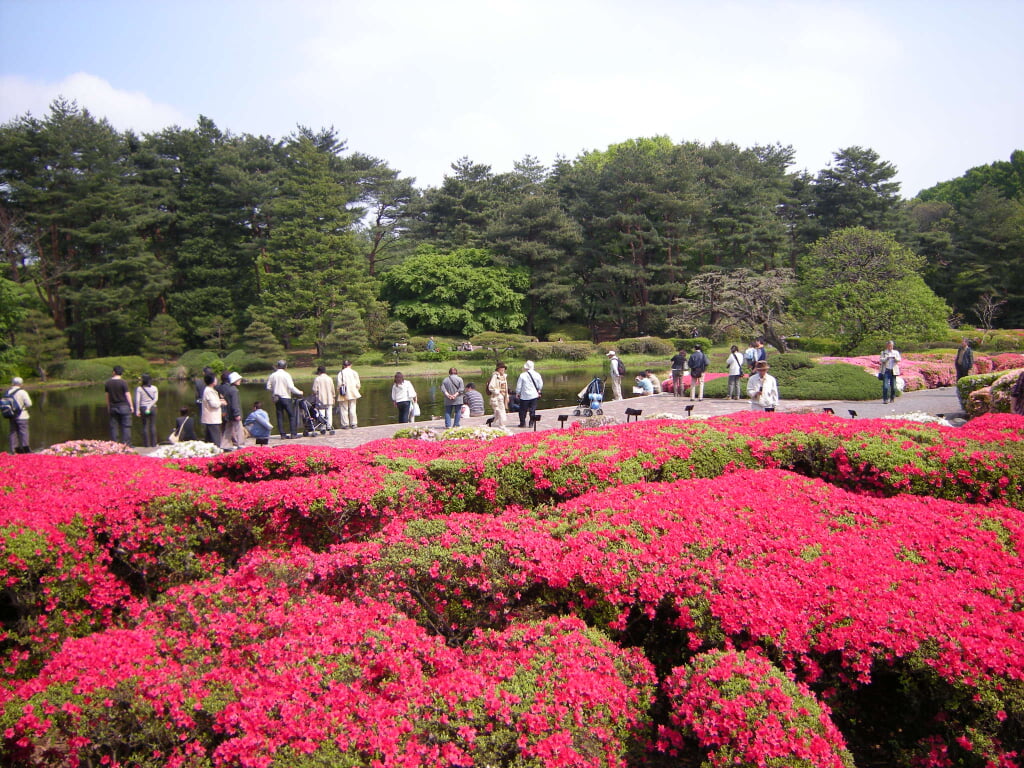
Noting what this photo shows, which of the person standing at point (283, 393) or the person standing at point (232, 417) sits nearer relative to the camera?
the person standing at point (232, 417)

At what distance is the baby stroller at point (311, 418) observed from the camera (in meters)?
13.7

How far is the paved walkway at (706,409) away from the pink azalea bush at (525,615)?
7.28 m

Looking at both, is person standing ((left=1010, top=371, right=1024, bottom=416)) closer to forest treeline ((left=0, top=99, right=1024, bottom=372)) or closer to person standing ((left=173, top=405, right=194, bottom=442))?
person standing ((left=173, top=405, right=194, bottom=442))

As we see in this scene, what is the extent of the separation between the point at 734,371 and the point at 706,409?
78.0 inches

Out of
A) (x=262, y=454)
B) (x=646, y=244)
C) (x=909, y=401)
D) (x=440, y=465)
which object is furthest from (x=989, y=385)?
(x=646, y=244)

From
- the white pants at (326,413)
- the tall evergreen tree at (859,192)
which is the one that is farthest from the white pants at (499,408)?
the tall evergreen tree at (859,192)

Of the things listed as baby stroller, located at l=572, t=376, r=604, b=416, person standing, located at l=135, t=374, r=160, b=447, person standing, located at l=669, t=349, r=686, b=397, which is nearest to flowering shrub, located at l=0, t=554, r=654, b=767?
person standing, located at l=135, t=374, r=160, b=447

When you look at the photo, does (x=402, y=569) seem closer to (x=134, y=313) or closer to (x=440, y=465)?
(x=440, y=465)

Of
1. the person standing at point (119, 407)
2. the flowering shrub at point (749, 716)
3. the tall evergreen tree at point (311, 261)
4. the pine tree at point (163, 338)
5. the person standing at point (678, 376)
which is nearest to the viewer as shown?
the flowering shrub at point (749, 716)

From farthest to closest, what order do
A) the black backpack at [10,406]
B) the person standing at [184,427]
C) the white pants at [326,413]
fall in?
the white pants at [326,413] → the person standing at [184,427] → the black backpack at [10,406]

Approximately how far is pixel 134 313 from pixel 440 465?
4228 cm

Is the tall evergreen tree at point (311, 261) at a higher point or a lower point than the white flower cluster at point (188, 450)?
higher

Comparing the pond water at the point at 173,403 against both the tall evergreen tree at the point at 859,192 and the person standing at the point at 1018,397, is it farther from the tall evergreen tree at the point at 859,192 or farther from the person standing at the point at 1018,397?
the tall evergreen tree at the point at 859,192

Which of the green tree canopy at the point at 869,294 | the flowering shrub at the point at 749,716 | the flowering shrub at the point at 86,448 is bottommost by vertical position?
the flowering shrub at the point at 749,716
